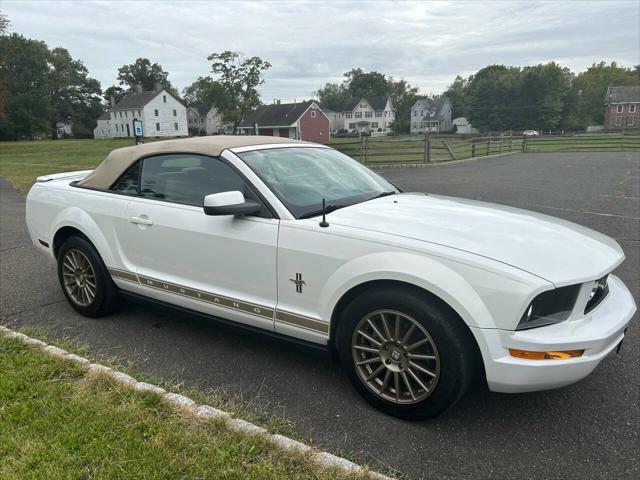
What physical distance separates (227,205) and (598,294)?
223 cm

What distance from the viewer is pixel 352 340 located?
283cm

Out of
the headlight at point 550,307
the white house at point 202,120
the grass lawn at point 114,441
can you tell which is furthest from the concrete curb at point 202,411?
the white house at point 202,120

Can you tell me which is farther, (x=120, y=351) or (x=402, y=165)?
(x=402, y=165)

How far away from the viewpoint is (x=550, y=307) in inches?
96.7

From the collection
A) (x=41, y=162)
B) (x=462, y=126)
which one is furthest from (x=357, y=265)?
(x=462, y=126)

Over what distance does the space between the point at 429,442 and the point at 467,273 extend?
3.06ft

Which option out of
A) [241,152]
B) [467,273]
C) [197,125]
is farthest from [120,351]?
[197,125]

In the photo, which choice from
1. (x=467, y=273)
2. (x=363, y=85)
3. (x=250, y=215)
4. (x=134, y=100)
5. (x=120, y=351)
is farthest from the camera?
(x=363, y=85)

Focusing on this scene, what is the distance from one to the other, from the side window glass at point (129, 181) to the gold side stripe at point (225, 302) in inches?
25.7

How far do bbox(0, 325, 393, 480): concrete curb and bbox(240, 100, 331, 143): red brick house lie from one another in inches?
2188

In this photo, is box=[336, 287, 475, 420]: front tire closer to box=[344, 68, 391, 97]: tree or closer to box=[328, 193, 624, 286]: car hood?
box=[328, 193, 624, 286]: car hood

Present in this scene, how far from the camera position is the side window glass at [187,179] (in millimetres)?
3418

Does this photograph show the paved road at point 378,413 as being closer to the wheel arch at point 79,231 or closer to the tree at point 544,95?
the wheel arch at point 79,231

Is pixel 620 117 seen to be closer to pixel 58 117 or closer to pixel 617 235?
pixel 617 235
